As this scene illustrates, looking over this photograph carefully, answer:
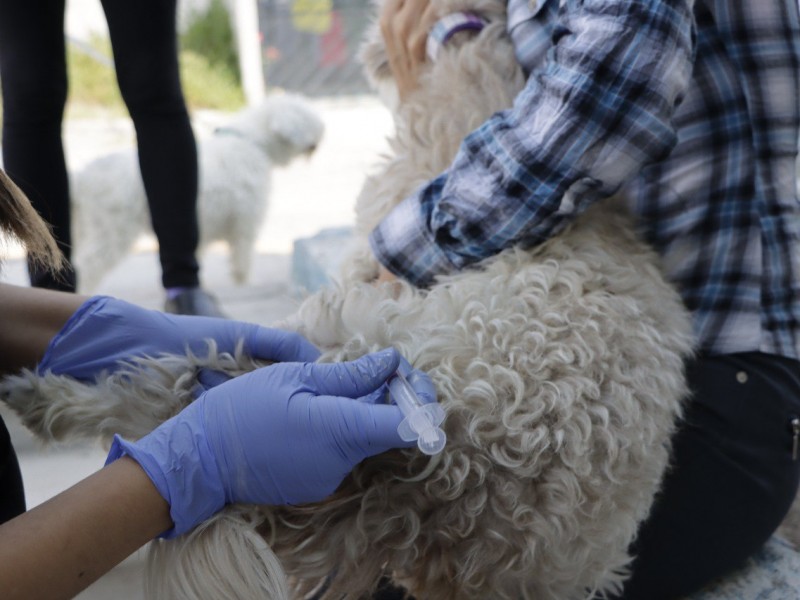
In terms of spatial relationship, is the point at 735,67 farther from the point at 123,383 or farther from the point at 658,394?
the point at 123,383

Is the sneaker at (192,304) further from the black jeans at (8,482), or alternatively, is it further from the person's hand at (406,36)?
the black jeans at (8,482)

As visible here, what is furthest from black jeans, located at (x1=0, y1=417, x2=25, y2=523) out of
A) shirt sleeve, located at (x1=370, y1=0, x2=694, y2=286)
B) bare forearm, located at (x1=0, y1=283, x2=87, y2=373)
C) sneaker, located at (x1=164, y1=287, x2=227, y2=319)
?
sneaker, located at (x1=164, y1=287, x2=227, y2=319)

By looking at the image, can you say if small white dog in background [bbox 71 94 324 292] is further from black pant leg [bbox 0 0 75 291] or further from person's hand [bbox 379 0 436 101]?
person's hand [bbox 379 0 436 101]

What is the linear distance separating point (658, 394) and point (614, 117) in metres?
0.35

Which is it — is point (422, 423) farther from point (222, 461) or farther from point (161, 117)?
point (161, 117)

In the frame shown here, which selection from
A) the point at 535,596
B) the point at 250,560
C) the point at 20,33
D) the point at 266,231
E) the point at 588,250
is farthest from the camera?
the point at 266,231

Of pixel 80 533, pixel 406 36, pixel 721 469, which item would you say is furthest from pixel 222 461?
pixel 406 36

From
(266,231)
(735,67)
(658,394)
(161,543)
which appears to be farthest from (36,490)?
(266,231)

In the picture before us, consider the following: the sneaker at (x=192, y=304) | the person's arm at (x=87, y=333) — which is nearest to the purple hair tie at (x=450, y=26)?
the person's arm at (x=87, y=333)

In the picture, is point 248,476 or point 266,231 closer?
point 248,476

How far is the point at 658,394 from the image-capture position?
1.07 meters

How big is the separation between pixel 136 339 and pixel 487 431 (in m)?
0.54

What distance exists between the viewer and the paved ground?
63.5 inches

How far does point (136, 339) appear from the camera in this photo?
1.20 m
